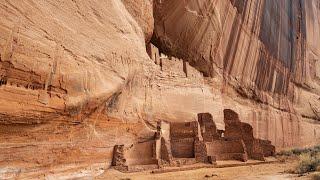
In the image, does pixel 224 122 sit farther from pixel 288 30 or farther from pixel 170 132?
pixel 288 30

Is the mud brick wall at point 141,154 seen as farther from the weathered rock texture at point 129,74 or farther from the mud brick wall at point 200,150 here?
the mud brick wall at point 200,150

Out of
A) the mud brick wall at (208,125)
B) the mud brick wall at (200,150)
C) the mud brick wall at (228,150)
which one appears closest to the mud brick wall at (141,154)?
the mud brick wall at (200,150)

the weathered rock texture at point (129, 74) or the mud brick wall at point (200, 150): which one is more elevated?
the weathered rock texture at point (129, 74)

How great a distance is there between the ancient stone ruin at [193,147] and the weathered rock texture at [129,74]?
0.17 m

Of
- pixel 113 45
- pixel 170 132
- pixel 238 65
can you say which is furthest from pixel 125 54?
pixel 238 65

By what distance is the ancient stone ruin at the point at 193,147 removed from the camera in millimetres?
11141

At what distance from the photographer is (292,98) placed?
83.7ft

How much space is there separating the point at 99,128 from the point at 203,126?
5.98 metres

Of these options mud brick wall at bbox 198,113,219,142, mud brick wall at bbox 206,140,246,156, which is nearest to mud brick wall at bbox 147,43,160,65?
mud brick wall at bbox 198,113,219,142

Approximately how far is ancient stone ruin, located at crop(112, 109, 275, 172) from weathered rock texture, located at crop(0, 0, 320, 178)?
165mm

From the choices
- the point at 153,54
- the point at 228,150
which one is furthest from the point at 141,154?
A: the point at 228,150

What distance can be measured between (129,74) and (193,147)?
3832 mm

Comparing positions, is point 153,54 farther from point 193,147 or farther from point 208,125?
point 193,147

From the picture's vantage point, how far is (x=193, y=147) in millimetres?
13320
